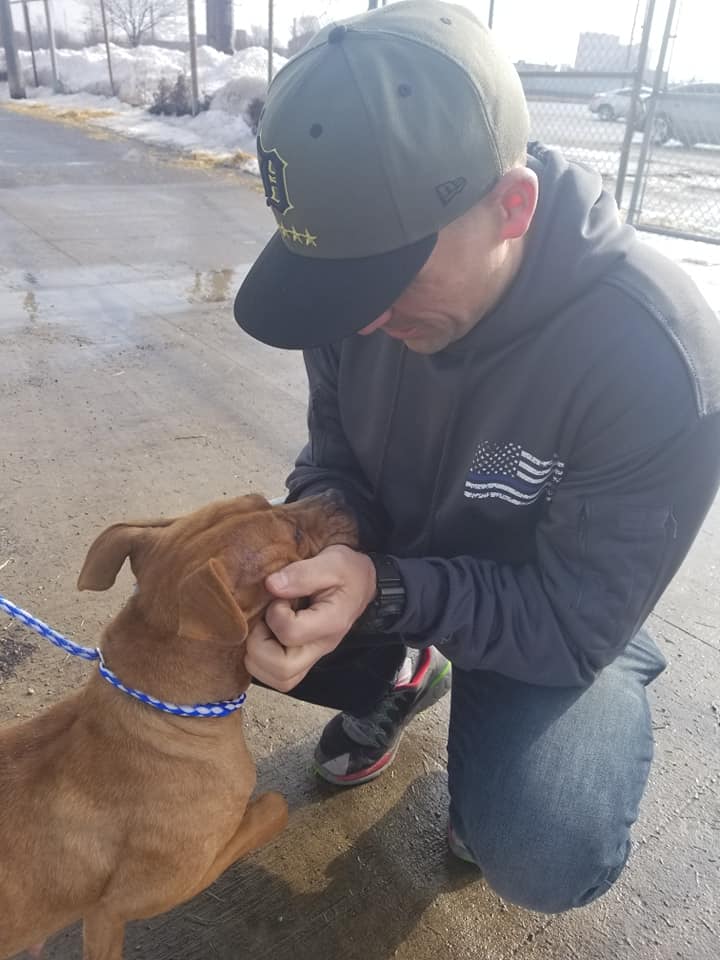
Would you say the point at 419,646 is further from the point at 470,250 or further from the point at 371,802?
the point at 470,250

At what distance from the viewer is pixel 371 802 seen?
9.12ft

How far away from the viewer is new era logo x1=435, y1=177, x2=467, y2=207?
1.81 m

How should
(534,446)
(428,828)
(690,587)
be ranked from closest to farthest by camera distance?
(534,446) → (428,828) → (690,587)

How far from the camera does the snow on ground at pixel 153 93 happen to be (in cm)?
1859

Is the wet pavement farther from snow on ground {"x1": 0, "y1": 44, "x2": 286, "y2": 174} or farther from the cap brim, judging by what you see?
snow on ground {"x1": 0, "y1": 44, "x2": 286, "y2": 174}

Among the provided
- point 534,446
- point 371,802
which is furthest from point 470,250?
point 371,802

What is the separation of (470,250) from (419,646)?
3.74ft

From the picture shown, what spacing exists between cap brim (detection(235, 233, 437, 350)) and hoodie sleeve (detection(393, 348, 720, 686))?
64 cm

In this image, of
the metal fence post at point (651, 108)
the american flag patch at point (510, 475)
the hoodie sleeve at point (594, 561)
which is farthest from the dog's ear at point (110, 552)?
the metal fence post at point (651, 108)

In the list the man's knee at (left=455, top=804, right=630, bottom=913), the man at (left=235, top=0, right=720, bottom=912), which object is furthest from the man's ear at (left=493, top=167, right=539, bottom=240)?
the man's knee at (left=455, top=804, right=630, bottom=913)

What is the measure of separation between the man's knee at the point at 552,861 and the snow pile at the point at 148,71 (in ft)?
65.6

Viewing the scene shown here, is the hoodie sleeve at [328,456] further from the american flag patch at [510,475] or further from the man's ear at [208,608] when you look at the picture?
the man's ear at [208,608]

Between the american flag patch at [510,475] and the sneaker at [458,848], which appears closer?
the american flag patch at [510,475]

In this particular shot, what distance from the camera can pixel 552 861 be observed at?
2.18m
